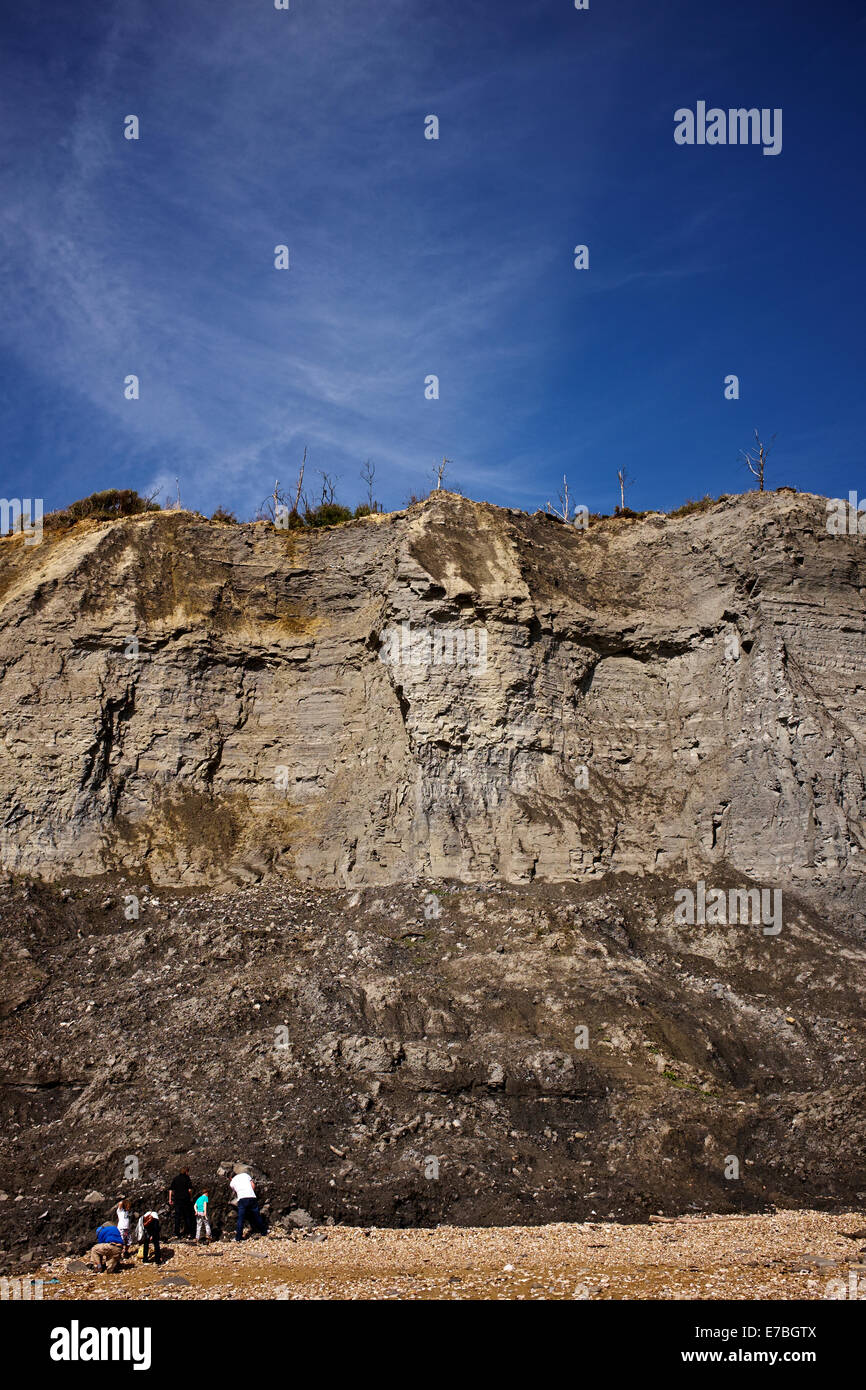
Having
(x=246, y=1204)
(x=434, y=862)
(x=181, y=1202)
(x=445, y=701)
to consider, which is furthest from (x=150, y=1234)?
(x=445, y=701)

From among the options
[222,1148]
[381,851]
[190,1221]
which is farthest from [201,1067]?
[381,851]

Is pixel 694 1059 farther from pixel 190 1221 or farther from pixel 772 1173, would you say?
pixel 190 1221

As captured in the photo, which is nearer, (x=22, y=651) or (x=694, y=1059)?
(x=694, y=1059)

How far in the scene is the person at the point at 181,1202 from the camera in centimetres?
1280

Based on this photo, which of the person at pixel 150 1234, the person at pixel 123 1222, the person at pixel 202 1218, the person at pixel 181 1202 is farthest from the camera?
the person at pixel 181 1202

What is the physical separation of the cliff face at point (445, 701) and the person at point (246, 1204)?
30.3 ft

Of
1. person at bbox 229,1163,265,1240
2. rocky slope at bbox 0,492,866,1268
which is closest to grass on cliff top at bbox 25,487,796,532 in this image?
rocky slope at bbox 0,492,866,1268

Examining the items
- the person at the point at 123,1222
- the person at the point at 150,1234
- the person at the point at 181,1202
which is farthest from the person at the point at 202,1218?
the person at the point at 123,1222

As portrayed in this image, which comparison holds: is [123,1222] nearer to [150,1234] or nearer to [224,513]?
[150,1234]

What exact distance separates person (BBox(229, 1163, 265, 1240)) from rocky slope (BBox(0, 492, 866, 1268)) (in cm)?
42

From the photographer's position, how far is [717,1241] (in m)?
11.8

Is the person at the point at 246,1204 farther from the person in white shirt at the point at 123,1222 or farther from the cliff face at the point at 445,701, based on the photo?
the cliff face at the point at 445,701

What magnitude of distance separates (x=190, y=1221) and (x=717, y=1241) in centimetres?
714

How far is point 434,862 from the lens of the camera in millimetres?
21406
